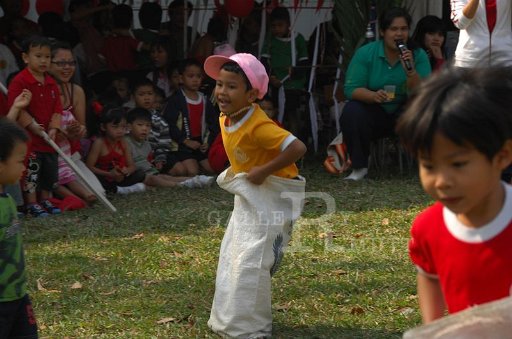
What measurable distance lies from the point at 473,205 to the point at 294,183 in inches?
85.4

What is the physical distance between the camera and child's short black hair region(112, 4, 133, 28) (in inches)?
424

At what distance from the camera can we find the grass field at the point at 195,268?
4.73 metres

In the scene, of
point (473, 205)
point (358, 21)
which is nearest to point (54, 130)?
point (358, 21)

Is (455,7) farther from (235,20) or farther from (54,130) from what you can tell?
(235,20)

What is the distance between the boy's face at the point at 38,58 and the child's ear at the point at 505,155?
5660 mm

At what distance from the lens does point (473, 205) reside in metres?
2.35

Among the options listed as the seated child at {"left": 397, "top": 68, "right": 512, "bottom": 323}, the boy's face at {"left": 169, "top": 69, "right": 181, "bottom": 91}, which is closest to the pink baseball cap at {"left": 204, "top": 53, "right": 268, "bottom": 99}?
the seated child at {"left": 397, "top": 68, "right": 512, "bottom": 323}

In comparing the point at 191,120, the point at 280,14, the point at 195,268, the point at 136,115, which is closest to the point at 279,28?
the point at 280,14

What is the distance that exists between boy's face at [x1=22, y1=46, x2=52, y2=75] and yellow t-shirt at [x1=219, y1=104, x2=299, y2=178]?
334cm

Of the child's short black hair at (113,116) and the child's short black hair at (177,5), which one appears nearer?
the child's short black hair at (113,116)

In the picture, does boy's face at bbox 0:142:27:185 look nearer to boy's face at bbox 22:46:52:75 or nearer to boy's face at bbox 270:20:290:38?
boy's face at bbox 22:46:52:75

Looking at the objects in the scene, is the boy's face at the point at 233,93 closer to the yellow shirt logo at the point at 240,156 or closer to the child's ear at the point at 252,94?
the child's ear at the point at 252,94

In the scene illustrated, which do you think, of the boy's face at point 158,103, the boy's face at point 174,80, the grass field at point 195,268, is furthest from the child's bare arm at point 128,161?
the boy's face at point 174,80

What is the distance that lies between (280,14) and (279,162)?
6.42 meters
